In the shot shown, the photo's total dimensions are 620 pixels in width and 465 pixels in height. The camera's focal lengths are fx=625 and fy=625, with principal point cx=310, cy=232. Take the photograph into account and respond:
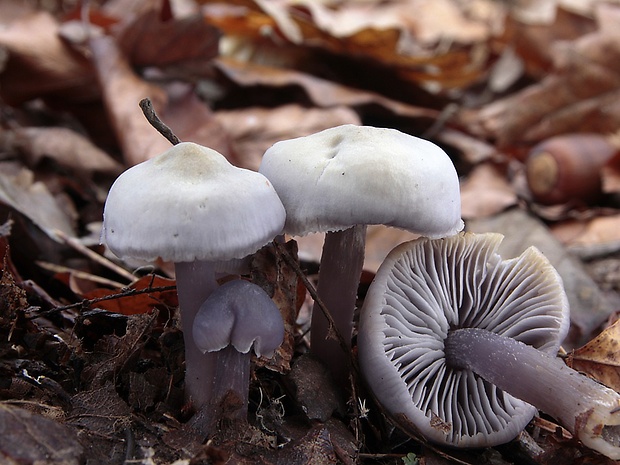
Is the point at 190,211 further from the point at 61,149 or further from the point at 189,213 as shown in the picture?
the point at 61,149

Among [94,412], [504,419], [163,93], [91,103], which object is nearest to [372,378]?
[504,419]

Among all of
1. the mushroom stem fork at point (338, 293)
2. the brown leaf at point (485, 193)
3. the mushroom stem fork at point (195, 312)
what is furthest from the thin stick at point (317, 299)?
the brown leaf at point (485, 193)

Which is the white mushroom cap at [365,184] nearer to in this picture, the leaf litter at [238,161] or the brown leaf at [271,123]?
the leaf litter at [238,161]

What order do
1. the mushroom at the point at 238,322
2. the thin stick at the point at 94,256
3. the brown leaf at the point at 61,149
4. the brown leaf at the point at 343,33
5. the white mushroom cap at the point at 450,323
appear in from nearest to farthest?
the mushroom at the point at 238,322 → the white mushroom cap at the point at 450,323 → the thin stick at the point at 94,256 → the brown leaf at the point at 61,149 → the brown leaf at the point at 343,33

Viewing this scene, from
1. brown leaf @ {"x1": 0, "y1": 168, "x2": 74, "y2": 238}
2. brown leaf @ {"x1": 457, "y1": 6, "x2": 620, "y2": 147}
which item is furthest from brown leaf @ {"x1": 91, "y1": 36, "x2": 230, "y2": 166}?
brown leaf @ {"x1": 457, "y1": 6, "x2": 620, "y2": 147}

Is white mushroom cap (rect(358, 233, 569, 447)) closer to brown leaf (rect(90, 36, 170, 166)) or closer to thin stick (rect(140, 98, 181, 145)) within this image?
thin stick (rect(140, 98, 181, 145))

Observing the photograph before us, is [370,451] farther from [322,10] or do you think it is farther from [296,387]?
[322,10]
